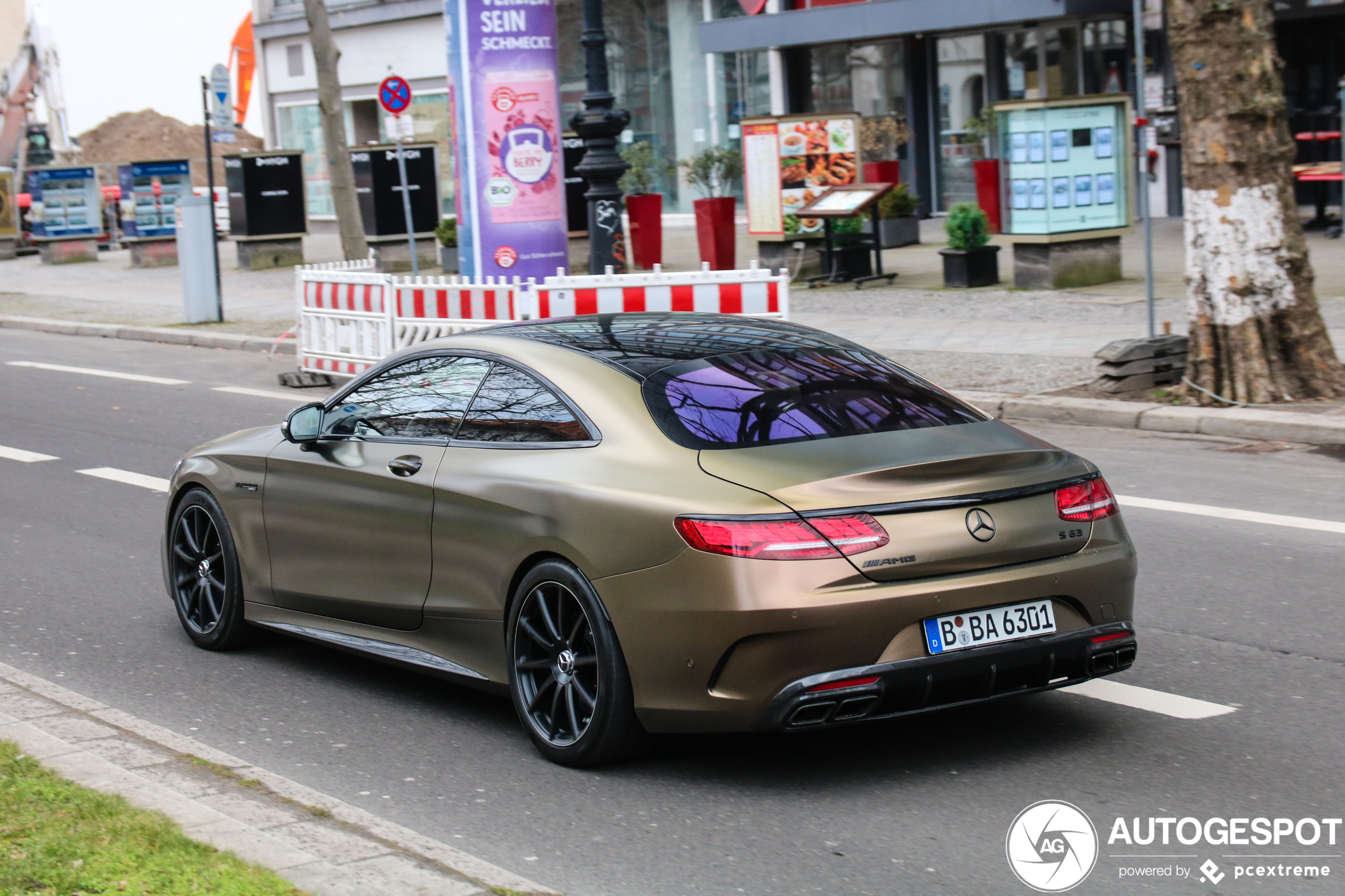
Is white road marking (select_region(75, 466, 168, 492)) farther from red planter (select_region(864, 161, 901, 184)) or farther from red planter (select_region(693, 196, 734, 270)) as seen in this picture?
red planter (select_region(864, 161, 901, 184))

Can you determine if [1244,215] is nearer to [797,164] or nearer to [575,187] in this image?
[797,164]

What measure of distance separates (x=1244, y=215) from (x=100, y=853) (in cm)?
894

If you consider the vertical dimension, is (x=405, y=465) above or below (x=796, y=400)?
below

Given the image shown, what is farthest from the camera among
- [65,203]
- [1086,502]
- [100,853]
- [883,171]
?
[65,203]

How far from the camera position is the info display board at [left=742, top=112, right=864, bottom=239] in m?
Result: 21.7

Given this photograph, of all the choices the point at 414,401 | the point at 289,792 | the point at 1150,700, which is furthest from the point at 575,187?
the point at 289,792

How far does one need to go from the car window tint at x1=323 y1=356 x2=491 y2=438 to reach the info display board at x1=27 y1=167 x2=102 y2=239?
31783 mm

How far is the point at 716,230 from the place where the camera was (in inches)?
854

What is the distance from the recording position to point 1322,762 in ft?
15.9

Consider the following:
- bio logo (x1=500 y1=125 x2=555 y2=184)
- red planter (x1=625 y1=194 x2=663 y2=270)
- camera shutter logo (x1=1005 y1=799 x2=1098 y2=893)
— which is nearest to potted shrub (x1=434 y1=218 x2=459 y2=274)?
red planter (x1=625 y1=194 x2=663 y2=270)

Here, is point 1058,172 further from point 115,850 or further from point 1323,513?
point 115,850

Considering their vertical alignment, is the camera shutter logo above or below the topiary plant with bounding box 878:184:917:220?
below

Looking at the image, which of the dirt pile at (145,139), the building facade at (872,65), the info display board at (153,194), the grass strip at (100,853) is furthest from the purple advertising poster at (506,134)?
the dirt pile at (145,139)

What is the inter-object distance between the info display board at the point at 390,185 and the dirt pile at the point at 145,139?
60.9 metres
